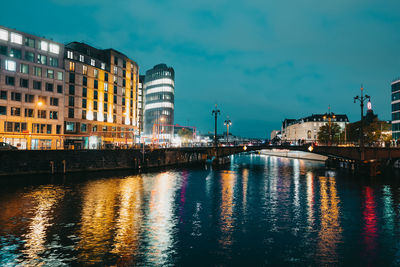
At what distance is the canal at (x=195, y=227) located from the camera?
16.3m

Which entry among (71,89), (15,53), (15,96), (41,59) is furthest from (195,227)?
(71,89)

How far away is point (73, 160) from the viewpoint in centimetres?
5716

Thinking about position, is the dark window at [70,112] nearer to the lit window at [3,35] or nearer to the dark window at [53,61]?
the dark window at [53,61]

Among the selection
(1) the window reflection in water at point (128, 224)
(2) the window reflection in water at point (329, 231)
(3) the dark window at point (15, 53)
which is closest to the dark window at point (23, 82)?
(3) the dark window at point (15, 53)

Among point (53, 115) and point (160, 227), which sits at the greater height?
point (53, 115)

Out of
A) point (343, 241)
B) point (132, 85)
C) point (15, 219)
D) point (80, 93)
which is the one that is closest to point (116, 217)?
point (15, 219)

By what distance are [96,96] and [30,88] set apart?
22278mm

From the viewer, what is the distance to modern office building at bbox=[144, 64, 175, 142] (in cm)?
15538

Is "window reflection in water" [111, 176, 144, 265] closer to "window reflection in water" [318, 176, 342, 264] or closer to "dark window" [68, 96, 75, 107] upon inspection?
"window reflection in water" [318, 176, 342, 264]

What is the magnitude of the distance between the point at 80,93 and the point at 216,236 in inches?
3188

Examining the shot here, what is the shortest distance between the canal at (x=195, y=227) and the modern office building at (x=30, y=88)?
39.8m

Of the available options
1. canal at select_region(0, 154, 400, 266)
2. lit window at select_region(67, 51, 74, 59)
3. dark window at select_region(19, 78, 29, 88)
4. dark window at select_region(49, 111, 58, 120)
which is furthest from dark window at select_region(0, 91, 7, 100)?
canal at select_region(0, 154, 400, 266)

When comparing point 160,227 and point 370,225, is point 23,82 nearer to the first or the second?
point 160,227

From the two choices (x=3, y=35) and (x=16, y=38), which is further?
(x=16, y=38)
